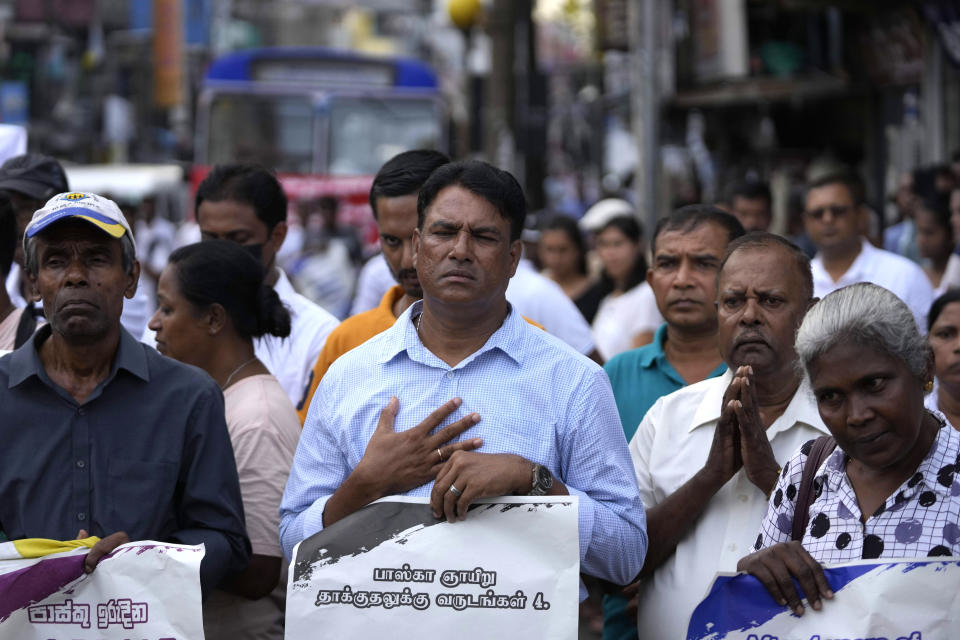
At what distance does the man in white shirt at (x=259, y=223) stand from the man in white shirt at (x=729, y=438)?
1.70 metres

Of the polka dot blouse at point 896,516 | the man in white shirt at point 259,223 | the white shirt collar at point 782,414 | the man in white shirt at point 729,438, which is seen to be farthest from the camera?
the man in white shirt at point 259,223

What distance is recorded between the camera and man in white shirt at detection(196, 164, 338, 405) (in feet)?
17.6

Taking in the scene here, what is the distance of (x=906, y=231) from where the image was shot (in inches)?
428

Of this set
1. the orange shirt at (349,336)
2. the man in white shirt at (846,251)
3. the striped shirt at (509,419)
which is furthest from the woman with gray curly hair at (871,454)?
the man in white shirt at (846,251)

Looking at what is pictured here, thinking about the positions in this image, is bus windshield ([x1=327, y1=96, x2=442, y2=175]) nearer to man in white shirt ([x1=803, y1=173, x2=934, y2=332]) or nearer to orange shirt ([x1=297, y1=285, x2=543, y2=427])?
man in white shirt ([x1=803, y1=173, x2=934, y2=332])

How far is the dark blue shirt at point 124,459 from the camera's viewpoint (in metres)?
3.52

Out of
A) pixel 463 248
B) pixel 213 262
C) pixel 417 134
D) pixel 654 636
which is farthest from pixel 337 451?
pixel 417 134

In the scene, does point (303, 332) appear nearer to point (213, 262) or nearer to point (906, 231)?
point (213, 262)

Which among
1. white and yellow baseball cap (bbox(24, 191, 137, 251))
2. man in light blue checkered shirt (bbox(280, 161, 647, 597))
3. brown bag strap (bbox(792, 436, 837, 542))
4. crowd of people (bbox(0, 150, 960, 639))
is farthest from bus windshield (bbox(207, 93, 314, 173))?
brown bag strap (bbox(792, 436, 837, 542))

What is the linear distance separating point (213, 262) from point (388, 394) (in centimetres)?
139

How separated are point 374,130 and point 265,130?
54.8 inches

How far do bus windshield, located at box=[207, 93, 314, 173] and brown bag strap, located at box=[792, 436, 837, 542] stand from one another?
48.2 ft

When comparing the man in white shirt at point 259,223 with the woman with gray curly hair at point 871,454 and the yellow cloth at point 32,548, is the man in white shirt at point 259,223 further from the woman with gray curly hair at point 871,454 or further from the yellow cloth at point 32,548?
the woman with gray curly hair at point 871,454

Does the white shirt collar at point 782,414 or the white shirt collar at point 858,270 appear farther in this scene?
the white shirt collar at point 858,270
